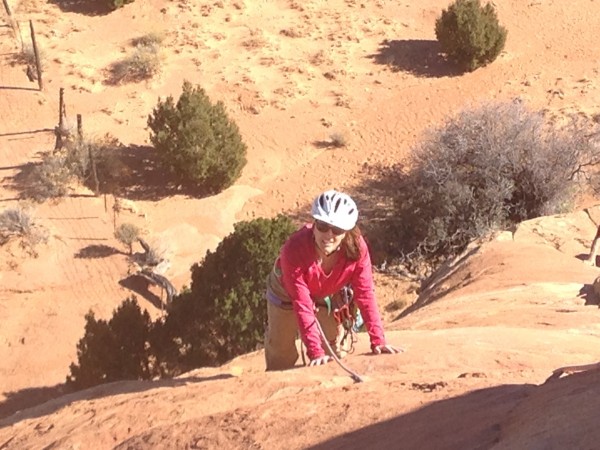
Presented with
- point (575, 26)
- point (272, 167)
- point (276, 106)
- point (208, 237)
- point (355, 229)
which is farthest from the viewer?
point (575, 26)

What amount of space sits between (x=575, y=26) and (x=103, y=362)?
609 inches

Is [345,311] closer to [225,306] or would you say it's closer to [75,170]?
[225,306]

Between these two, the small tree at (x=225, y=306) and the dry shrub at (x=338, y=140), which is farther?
the dry shrub at (x=338, y=140)

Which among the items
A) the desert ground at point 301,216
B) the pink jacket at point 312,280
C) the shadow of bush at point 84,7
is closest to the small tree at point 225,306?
the desert ground at point 301,216

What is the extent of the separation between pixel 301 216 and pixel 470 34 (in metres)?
6.49

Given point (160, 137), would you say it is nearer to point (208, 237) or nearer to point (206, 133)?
point (206, 133)

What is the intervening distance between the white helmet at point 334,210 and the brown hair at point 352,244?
0.49ft

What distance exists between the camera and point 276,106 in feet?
61.9

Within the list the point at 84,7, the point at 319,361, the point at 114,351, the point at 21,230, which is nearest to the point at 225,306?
the point at 114,351

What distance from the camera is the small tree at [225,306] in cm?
1136

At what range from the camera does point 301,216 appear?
1639cm

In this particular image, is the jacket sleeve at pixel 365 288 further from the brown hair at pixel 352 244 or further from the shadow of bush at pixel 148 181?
the shadow of bush at pixel 148 181

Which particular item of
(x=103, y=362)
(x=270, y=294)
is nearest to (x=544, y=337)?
(x=270, y=294)

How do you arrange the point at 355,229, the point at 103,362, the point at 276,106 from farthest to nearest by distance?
the point at 276,106
the point at 103,362
the point at 355,229
